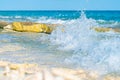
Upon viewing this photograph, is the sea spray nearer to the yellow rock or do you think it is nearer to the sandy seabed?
the sandy seabed

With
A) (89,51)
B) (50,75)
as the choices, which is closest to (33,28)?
(89,51)

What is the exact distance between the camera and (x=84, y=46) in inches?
355

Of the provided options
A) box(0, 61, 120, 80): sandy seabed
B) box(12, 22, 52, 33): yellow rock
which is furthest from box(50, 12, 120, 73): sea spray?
box(12, 22, 52, 33): yellow rock

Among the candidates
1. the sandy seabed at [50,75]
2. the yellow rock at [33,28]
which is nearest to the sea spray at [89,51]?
the sandy seabed at [50,75]

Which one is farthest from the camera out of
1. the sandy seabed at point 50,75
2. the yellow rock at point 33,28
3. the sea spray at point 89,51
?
the yellow rock at point 33,28

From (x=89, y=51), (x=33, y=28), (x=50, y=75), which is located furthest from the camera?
(x=33, y=28)

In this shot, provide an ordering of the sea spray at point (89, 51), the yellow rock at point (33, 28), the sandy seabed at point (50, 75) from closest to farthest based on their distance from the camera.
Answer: the sandy seabed at point (50, 75), the sea spray at point (89, 51), the yellow rock at point (33, 28)

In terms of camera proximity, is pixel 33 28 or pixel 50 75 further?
pixel 33 28

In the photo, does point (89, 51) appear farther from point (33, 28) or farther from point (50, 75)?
point (33, 28)

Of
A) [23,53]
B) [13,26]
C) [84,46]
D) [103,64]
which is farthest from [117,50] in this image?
[13,26]

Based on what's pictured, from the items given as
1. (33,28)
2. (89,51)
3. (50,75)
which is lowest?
Result: (50,75)

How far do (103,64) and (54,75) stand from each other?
170cm

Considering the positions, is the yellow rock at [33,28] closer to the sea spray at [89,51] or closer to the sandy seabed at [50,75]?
the sea spray at [89,51]

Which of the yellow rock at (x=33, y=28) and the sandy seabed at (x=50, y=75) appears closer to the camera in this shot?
the sandy seabed at (x=50, y=75)
